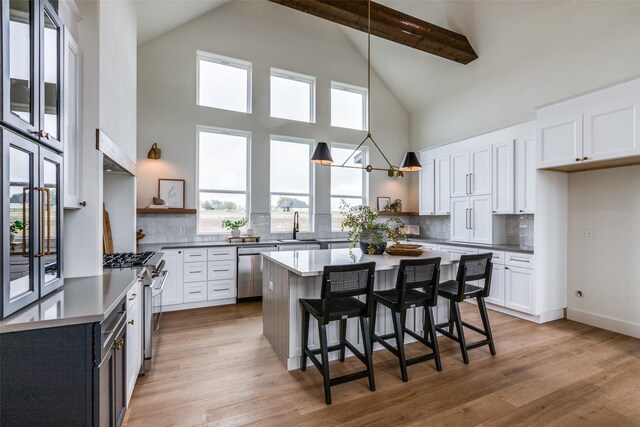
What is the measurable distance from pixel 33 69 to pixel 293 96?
4621mm

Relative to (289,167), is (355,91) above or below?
above

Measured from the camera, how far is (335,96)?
20.5ft

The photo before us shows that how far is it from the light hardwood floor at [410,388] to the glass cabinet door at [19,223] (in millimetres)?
1164

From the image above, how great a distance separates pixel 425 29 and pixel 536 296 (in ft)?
13.3

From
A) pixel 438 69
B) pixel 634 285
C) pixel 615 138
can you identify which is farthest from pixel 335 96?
pixel 634 285

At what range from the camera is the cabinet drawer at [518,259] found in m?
3.92

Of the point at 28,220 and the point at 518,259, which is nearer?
the point at 28,220

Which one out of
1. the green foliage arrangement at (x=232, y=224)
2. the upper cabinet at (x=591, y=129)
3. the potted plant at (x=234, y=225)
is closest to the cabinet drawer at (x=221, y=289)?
the potted plant at (x=234, y=225)

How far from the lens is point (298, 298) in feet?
8.86

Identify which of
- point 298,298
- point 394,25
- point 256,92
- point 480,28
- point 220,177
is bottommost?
point 298,298

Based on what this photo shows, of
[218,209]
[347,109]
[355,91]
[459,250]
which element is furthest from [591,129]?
[218,209]

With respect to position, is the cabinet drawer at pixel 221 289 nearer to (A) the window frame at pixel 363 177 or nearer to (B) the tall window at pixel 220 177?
(B) the tall window at pixel 220 177

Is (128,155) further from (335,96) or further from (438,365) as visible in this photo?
(335,96)

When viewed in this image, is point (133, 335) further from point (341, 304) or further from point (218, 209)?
point (218, 209)
